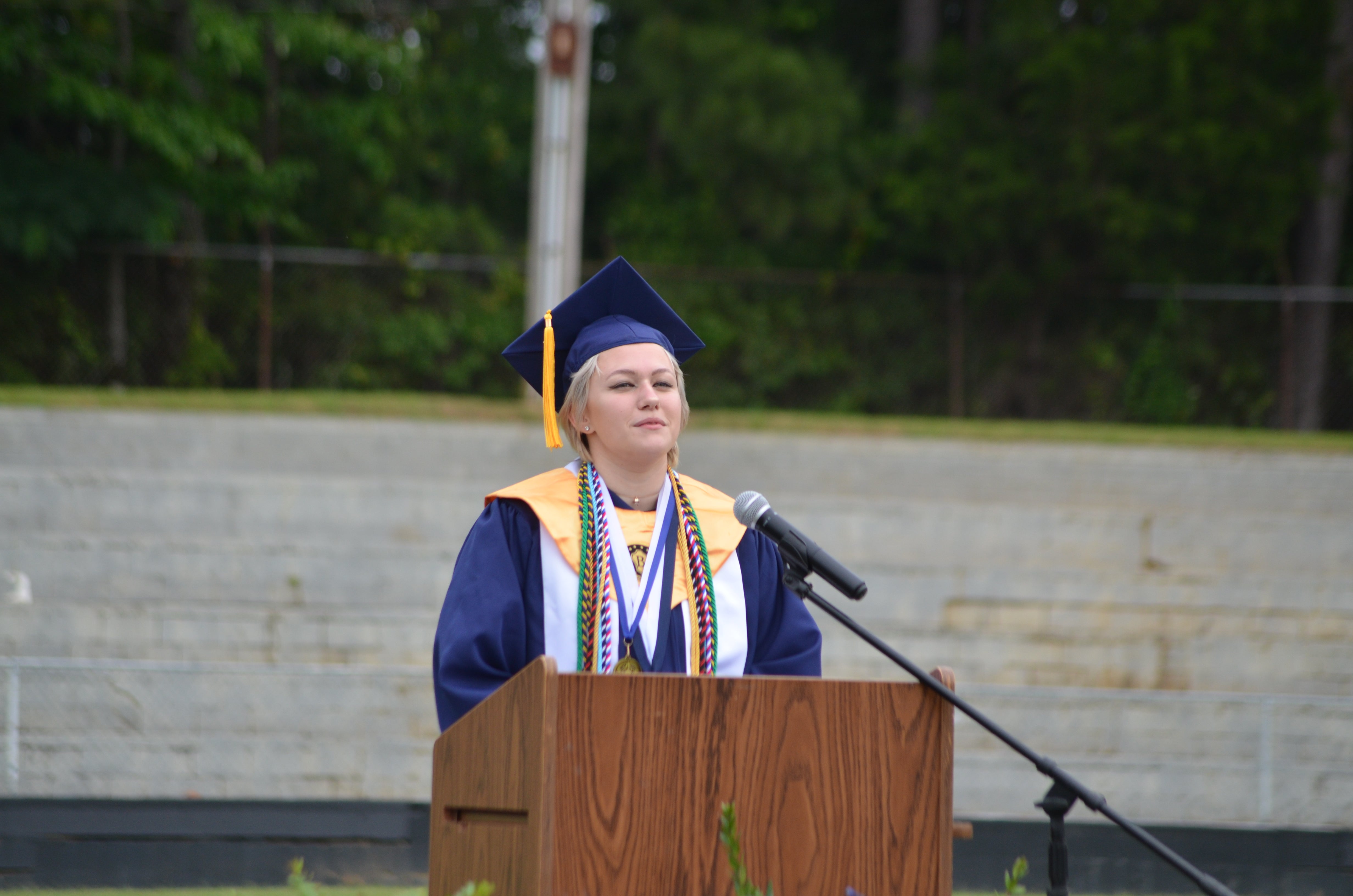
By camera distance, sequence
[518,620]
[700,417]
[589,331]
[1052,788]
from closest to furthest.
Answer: [1052,788] → [518,620] → [589,331] → [700,417]

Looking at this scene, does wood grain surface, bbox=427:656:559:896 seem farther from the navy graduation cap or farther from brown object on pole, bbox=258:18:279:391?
brown object on pole, bbox=258:18:279:391

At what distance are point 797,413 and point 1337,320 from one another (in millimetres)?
5932

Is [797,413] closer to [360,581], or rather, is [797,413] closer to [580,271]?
[580,271]

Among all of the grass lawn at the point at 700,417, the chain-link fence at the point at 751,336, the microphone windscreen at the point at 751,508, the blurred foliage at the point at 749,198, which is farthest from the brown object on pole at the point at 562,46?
the microphone windscreen at the point at 751,508

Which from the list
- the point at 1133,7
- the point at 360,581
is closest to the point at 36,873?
the point at 360,581

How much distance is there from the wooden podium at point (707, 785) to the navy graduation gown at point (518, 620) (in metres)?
0.32

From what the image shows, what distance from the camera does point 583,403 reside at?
98.4 inches

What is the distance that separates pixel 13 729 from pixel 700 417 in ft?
22.7

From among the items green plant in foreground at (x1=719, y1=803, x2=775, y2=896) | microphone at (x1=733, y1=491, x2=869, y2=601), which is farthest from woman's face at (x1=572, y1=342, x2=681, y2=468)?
green plant in foreground at (x1=719, y1=803, x2=775, y2=896)

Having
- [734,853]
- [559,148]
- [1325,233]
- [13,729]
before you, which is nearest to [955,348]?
[1325,233]

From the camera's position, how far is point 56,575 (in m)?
6.45

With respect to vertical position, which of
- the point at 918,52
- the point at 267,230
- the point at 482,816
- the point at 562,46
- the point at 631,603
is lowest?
the point at 482,816

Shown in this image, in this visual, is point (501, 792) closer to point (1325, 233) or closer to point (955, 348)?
point (955, 348)

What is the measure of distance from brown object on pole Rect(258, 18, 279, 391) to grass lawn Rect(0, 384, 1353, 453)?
510mm
